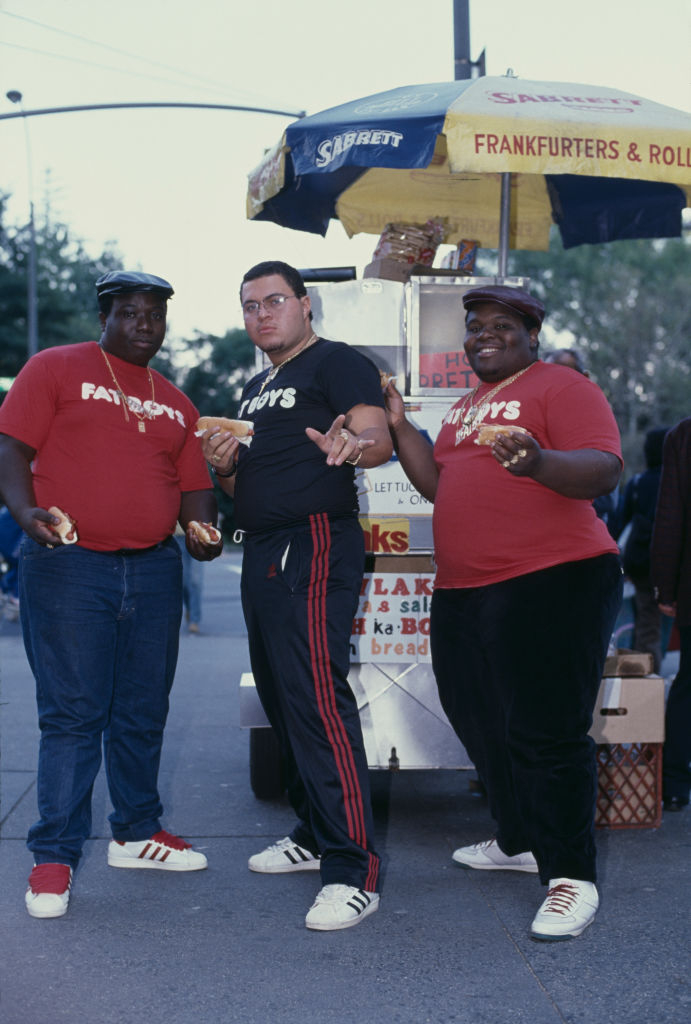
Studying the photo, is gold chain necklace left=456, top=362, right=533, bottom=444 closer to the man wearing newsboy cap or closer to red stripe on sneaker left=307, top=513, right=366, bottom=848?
red stripe on sneaker left=307, top=513, right=366, bottom=848

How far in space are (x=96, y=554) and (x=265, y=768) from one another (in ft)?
5.79

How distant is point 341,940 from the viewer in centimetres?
350

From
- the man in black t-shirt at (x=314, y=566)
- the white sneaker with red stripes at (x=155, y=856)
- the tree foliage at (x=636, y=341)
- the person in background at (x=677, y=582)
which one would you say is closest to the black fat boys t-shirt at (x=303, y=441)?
the man in black t-shirt at (x=314, y=566)

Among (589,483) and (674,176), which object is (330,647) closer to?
(589,483)

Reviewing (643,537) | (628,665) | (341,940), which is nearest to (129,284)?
(341,940)

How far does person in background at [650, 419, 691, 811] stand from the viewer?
5.11m

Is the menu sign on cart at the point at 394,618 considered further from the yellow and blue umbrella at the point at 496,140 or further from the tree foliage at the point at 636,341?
the tree foliage at the point at 636,341

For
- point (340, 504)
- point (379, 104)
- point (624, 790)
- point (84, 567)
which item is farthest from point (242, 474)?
point (624, 790)

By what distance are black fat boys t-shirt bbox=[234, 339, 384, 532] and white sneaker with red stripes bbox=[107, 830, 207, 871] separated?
1.28m

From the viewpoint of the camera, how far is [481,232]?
6.52 m

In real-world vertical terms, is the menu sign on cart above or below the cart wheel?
above

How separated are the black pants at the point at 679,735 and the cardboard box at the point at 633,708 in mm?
337

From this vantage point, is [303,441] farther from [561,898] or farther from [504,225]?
[504,225]

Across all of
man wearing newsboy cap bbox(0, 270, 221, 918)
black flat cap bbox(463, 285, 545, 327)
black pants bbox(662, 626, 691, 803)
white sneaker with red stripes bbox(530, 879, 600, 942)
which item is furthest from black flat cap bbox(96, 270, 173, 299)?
black pants bbox(662, 626, 691, 803)
